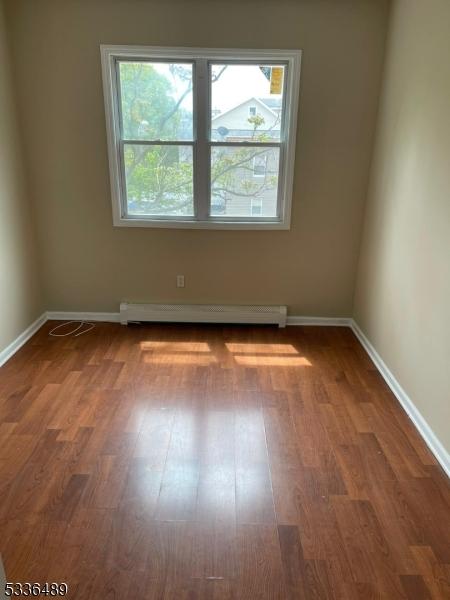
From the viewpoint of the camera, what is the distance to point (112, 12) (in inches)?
121

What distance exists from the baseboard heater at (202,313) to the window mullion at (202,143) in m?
0.81

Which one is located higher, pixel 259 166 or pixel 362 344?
pixel 259 166

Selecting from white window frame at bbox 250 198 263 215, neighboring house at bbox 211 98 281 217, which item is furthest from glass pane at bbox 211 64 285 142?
white window frame at bbox 250 198 263 215

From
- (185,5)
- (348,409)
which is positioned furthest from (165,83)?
(348,409)

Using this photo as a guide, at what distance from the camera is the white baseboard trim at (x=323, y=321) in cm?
387

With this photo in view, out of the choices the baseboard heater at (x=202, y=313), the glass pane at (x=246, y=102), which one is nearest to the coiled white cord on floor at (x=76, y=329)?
the baseboard heater at (x=202, y=313)

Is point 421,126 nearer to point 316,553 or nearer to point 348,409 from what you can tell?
point 348,409

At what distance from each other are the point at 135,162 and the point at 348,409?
2511 millimetres

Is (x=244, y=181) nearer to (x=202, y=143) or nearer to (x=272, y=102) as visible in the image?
(x=202, y=143)

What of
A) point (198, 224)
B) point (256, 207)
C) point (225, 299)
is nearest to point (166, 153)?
point (198, 224)

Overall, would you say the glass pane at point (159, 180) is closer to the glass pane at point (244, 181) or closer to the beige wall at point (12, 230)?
the glass pane at point (244, 181)

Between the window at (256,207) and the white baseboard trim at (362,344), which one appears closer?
the white baseboard trim at (362,344)

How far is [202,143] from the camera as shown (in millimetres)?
3395

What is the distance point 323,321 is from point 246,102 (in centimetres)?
198
